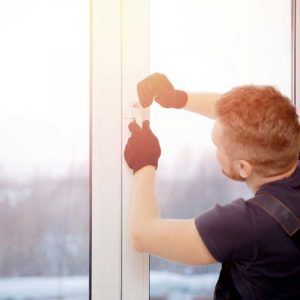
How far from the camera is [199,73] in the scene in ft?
4.50

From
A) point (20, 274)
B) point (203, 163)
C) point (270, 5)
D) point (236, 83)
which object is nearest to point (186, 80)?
point (236, 83)

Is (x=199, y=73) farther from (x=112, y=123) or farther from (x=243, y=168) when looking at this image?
(x=243, y=168)

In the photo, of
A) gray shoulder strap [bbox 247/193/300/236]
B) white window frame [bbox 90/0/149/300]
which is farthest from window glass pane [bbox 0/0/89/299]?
gray shoulder strap [bbox 247/193/300/236]

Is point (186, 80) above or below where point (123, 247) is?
above

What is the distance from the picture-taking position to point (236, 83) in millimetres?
1402

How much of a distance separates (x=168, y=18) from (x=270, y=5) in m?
0.37

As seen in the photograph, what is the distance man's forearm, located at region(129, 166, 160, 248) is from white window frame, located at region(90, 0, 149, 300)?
12 centimetres

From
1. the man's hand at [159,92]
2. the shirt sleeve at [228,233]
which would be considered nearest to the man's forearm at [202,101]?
the man's hand at [159,92]

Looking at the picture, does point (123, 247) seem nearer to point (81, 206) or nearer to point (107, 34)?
point (81, 206)

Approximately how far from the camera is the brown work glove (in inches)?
47.6

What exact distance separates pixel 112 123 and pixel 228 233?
51cm

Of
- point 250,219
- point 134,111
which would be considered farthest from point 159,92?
point 250,219

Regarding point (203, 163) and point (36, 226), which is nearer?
point (36, 226)

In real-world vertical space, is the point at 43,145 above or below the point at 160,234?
above
